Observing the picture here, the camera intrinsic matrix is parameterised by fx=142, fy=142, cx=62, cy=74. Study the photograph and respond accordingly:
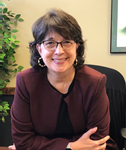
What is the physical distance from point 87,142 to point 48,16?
0.80 meters

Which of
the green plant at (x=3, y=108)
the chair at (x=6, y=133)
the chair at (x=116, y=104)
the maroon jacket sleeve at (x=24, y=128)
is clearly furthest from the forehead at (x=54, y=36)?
the chair at (x=6, y=133)

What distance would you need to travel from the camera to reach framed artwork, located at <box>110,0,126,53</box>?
1451mm

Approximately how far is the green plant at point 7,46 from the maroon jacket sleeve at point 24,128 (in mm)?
793

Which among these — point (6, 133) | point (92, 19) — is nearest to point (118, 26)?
point (92, 19)

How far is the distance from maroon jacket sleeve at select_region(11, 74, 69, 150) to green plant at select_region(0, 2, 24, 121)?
2.60 feet

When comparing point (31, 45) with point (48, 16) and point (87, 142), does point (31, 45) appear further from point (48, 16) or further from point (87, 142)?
point (87, 142)

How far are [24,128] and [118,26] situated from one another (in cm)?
132

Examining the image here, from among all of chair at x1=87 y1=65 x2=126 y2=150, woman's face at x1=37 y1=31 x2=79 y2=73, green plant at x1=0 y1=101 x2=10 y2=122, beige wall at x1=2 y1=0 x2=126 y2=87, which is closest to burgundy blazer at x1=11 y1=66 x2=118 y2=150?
woman's face at x1=37 y1=31 x2=79 y2=73

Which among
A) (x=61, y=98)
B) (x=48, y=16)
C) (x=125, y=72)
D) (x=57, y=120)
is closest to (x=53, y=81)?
(x=61, y=98)

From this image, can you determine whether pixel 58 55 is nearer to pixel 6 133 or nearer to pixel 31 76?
pixel 31 76

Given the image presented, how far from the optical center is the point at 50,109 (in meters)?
0.92

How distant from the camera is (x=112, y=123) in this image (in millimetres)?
1148

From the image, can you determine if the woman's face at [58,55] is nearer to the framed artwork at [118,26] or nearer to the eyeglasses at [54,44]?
the eyeglasses at [54,44]

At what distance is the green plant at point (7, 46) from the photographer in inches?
61.8
